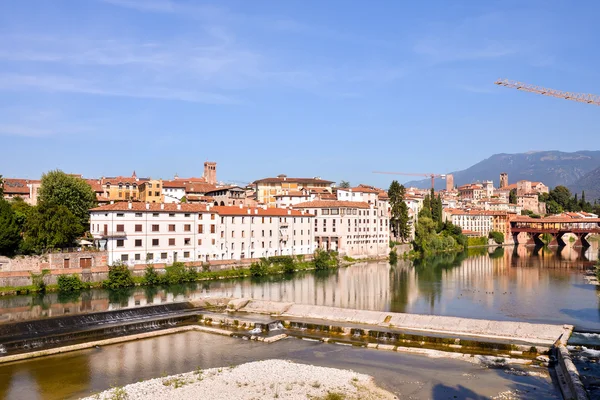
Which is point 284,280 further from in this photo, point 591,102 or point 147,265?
point 591,102

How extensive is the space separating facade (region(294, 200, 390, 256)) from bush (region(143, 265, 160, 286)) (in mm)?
27049

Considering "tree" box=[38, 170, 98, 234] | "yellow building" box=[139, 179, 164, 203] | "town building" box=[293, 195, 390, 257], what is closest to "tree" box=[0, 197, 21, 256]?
"tree" box=[38, 170, 98, 234]

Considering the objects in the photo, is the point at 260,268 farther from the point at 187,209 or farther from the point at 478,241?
the point at 478,241

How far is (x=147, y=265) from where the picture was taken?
48.7 meters

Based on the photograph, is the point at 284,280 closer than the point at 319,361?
No

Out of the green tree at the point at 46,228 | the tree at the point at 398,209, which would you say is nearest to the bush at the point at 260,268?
the green tree at the point at 46,228

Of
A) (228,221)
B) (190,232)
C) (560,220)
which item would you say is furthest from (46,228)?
(560,220)

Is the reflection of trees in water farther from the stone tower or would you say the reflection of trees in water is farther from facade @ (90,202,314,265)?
the stone tower

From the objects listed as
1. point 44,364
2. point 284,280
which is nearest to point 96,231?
point 284,280

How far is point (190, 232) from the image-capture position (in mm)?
53906

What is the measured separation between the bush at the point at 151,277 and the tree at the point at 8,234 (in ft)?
35.6

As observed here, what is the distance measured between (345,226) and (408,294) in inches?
1031

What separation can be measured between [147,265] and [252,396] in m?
31.9

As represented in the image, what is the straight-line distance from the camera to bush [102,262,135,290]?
4484 cm
